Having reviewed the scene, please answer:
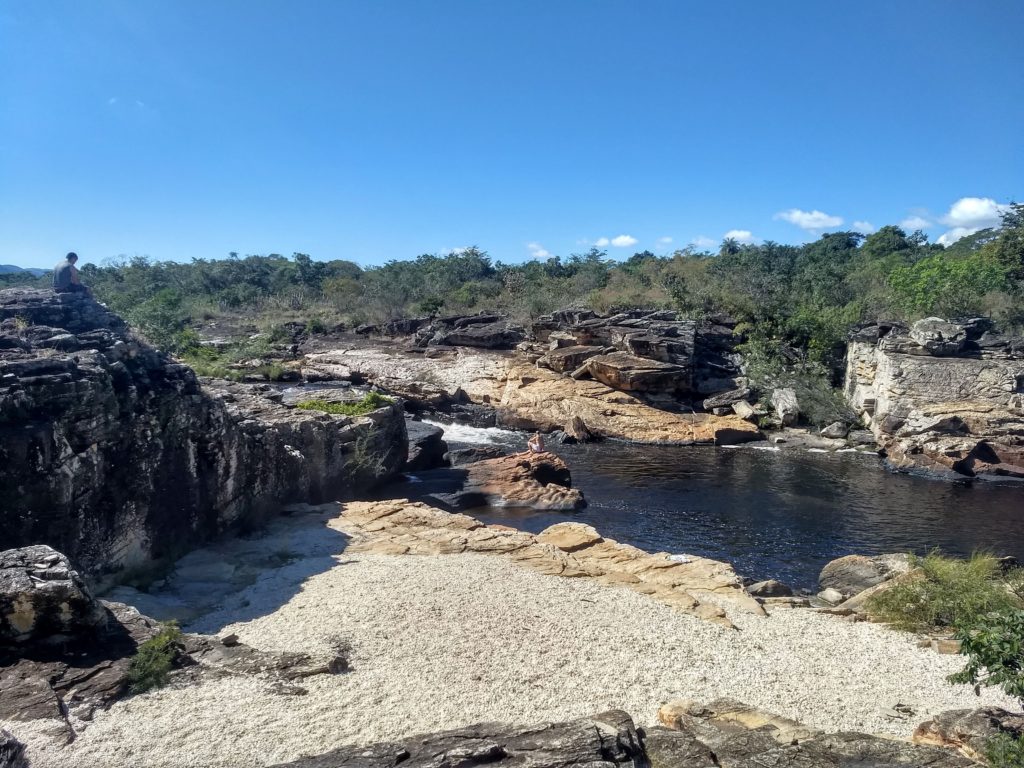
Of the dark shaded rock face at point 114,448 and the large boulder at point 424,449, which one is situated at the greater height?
the dark shaded rock face at point 114,448

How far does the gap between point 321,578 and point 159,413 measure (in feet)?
14.7

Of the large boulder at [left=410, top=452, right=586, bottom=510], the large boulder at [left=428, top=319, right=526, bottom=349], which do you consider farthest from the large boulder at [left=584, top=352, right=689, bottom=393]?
the large boulder at [left=410, top=452, right=586, bottom=510]

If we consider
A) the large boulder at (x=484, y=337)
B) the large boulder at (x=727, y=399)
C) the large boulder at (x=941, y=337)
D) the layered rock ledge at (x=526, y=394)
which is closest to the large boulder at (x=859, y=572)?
the layered rock ledge at (x=526, y=394)

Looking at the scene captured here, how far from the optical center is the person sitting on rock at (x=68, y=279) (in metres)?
15.3

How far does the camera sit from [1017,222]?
123 ft

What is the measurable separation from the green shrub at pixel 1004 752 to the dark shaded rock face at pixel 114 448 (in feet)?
38.7

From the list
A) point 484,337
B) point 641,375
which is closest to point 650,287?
point 484,337

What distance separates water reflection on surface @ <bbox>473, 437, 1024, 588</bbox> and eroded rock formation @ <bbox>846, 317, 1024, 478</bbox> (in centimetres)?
164

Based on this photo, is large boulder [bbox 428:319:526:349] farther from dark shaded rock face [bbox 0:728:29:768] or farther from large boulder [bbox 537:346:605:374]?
dark shaded rock face [bbox 0:728:29:768]

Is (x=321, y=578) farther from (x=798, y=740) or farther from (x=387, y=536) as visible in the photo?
(x=798, y=740)

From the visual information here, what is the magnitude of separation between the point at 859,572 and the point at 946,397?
59.7ft

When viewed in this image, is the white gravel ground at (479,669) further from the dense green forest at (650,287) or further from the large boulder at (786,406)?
the dense green forest at (650,287)

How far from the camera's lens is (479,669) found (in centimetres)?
881

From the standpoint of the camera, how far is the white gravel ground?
23.0 feet
